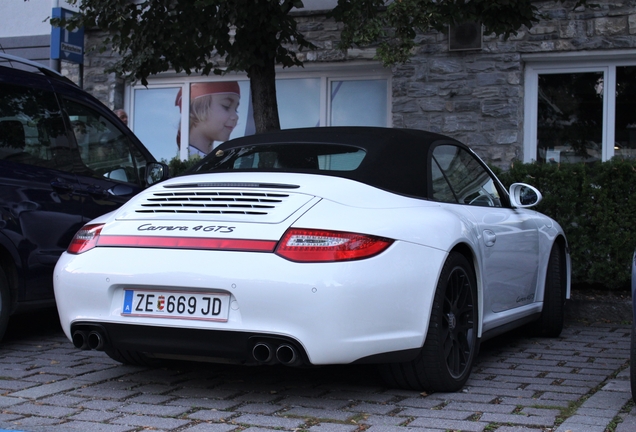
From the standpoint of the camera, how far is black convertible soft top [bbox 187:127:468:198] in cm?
464

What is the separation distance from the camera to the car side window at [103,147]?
6.50 m

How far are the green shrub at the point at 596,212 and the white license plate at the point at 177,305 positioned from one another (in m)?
4.59

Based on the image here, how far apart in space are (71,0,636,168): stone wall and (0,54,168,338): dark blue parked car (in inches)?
224

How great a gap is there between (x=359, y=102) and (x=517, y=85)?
7.77 feet

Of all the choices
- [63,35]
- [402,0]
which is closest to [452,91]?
[402,0]

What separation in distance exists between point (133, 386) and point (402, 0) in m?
4.57

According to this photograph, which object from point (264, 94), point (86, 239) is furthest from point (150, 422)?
point (264, 94)

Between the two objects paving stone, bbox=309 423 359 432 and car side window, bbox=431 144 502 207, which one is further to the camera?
car side window, bbox=431 144 502 207

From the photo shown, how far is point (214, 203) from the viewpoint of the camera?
4.29 meters

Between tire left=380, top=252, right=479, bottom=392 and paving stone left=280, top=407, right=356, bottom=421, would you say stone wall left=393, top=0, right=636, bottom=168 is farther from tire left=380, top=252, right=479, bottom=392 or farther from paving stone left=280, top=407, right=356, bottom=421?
paving stone left=280, top=407, right=356, bottom=421

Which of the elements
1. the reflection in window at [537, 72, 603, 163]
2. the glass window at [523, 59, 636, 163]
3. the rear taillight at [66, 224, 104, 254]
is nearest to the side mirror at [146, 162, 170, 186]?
the rear taillight at [66, 224, 104, 254]

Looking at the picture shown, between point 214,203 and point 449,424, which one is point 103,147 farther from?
point 449,424

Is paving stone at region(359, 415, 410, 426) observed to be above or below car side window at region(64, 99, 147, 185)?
below

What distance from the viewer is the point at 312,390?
15.1 feet
